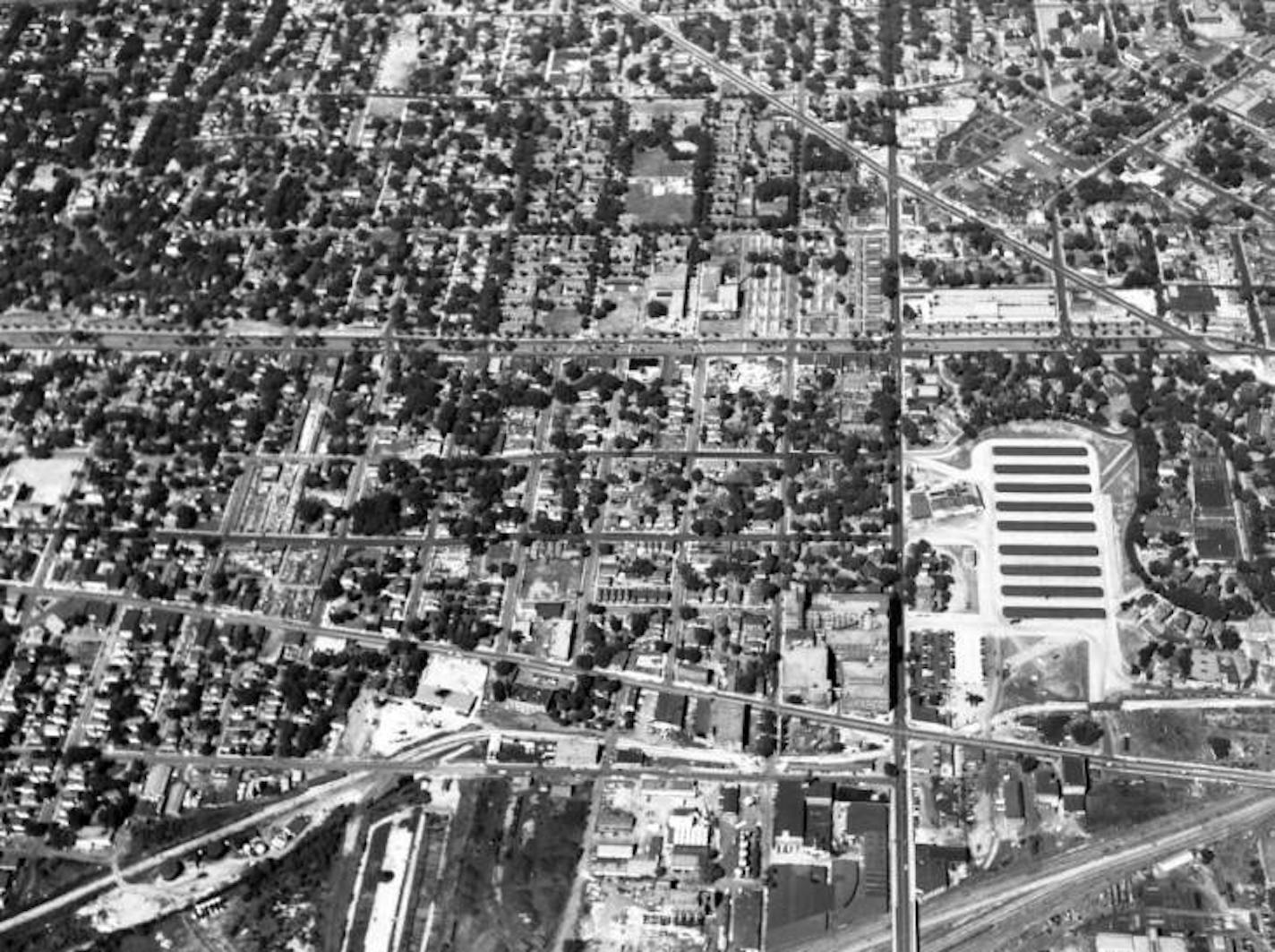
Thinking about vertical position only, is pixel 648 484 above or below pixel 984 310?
below

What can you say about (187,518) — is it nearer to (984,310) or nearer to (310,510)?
(310,510)

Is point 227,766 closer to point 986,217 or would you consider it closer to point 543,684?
point 543,684

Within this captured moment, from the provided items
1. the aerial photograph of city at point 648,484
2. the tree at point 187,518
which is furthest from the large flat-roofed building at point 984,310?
the tree at point 187,518

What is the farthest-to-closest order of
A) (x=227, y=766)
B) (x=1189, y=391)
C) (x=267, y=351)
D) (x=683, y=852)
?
(x=267, y=351)
(x=1189, y=391)
(x=227, y=766)
(x=683, y=852)

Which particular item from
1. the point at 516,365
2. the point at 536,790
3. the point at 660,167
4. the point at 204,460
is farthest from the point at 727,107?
the point at 536,790

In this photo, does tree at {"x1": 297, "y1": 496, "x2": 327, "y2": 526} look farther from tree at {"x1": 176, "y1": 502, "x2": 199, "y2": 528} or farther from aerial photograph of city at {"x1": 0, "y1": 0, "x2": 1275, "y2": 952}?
tree at {"x1": 176, "y1": 502, "x2": 199, "y2": 528}

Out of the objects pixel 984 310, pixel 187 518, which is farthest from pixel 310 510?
pixel 984 310

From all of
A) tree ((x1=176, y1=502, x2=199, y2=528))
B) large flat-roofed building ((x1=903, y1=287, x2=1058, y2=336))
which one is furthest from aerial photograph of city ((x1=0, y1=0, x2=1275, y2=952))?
tree ((x1=176, y1=502, x2=199, y2=528))

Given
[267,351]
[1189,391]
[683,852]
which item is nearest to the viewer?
[683,852]

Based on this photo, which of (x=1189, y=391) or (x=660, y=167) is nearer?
(x=1189, y=391)
